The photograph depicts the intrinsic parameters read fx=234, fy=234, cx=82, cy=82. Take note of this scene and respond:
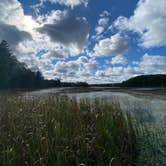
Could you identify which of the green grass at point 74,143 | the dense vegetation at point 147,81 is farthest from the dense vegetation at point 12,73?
the green grass at point 74,143

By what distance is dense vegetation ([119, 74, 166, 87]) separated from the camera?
4000 cm

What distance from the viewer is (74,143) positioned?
3801 mm

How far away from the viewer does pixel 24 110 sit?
6094mm

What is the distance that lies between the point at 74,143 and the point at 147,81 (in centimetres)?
4133

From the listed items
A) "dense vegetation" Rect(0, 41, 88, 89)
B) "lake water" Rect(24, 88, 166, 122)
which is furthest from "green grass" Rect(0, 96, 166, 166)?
"dense vegetation" Rect(0, 41, 88, 89)

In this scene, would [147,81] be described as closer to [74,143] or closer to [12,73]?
[12,73]

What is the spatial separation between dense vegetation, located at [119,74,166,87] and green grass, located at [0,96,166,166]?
35674 millimetres

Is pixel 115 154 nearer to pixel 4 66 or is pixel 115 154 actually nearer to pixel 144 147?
pixel 144 147

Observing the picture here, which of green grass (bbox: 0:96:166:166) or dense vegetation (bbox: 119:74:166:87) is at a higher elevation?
dense vegetation (bbox: 119:74:166:87)

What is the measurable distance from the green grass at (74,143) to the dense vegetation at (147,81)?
1404 inches

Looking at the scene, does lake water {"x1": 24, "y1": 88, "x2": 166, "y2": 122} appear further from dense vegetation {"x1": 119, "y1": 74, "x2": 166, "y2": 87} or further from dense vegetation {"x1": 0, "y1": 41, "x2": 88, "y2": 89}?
dense vegetation {"x1": 119, "y1": 74, "x2": 166, "y2": 87}

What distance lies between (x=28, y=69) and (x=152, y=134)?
137ft

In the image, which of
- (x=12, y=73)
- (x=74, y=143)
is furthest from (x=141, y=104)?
(x=12, y=73)

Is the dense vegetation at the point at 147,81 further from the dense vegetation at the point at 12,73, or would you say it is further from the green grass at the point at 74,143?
the green grass at the point at 74,143
